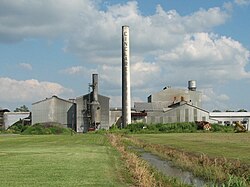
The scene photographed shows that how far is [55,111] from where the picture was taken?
132250 mm

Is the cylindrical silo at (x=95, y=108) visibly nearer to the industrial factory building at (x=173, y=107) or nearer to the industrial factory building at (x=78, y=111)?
the industrial factory building at (x=78, y=111)

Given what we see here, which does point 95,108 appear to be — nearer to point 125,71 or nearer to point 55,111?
point 55,111

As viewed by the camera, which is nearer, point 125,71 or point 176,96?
point 125,71

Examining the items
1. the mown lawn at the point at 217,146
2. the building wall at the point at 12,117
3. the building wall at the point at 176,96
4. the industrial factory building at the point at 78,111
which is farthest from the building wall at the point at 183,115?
the mown lawn at the point at 217,146

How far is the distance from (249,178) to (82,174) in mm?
7909

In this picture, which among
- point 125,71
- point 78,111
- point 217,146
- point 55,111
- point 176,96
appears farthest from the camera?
point 176,96

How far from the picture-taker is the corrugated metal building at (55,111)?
429ft

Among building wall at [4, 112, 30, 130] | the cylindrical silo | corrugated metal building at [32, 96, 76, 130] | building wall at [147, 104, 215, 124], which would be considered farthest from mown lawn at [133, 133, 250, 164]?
building wall at [4, 112, 30, 130]

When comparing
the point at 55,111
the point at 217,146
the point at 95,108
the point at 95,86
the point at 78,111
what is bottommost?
the point at 217,146

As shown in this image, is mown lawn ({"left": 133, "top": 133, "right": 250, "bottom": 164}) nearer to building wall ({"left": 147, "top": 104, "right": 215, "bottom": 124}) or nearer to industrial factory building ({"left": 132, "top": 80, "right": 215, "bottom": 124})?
building wall ({"left": 147, "top": 104, "right": 215, "bottom": 124})

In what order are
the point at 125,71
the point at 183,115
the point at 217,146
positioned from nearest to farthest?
the point at 217,146, the point at 125,71, the point at 183,115

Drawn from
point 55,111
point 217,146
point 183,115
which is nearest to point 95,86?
point 55,111

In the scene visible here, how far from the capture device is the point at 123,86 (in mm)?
120375

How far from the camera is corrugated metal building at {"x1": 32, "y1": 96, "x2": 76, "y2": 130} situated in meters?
131
